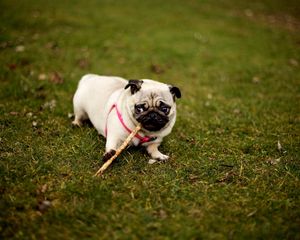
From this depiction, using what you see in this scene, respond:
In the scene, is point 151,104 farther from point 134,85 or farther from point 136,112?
point 134,85

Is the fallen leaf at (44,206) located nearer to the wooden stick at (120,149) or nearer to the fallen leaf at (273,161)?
the wooden stick at (120,149)

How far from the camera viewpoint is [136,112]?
152 inches

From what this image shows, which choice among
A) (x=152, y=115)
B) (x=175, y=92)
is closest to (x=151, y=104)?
(x=152, y=115)

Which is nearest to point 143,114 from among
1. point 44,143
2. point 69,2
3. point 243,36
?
point 44,143

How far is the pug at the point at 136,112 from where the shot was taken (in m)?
3.82

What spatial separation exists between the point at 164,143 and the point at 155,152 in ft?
1.54

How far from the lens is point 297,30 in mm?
12008

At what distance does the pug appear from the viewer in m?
3.82

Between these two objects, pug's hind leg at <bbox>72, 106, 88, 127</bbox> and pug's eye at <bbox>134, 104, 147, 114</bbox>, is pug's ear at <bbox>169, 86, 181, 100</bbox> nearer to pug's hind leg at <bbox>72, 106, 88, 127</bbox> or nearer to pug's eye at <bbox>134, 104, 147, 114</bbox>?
pug's eye at <bbox>134, 104, 147, 114</bbox>

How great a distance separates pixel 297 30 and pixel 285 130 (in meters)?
8.37

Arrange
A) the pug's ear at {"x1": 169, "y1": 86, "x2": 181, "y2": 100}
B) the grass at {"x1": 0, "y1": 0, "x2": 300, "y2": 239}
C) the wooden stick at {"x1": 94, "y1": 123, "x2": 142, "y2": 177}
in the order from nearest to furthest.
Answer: the grass at {"x1": 0, "y1": 0, "x2": 300, "y2": 239}
the wooden stick at {"x1": 94, "y1": 123, "x2": 142, "y2": 177}
the pug's ear at {"x1": 169, "y1": 86, "x2": 181, "y2": 100}

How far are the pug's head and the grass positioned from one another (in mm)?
519

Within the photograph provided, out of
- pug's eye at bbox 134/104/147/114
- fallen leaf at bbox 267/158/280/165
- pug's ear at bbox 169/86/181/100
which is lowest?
fallen leaf at bbox 267/158/280/165

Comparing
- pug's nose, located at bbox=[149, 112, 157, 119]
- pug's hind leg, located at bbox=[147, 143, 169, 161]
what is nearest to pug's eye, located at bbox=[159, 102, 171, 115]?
pug's nose, located at bbox=[149, 112, 157, 119]
